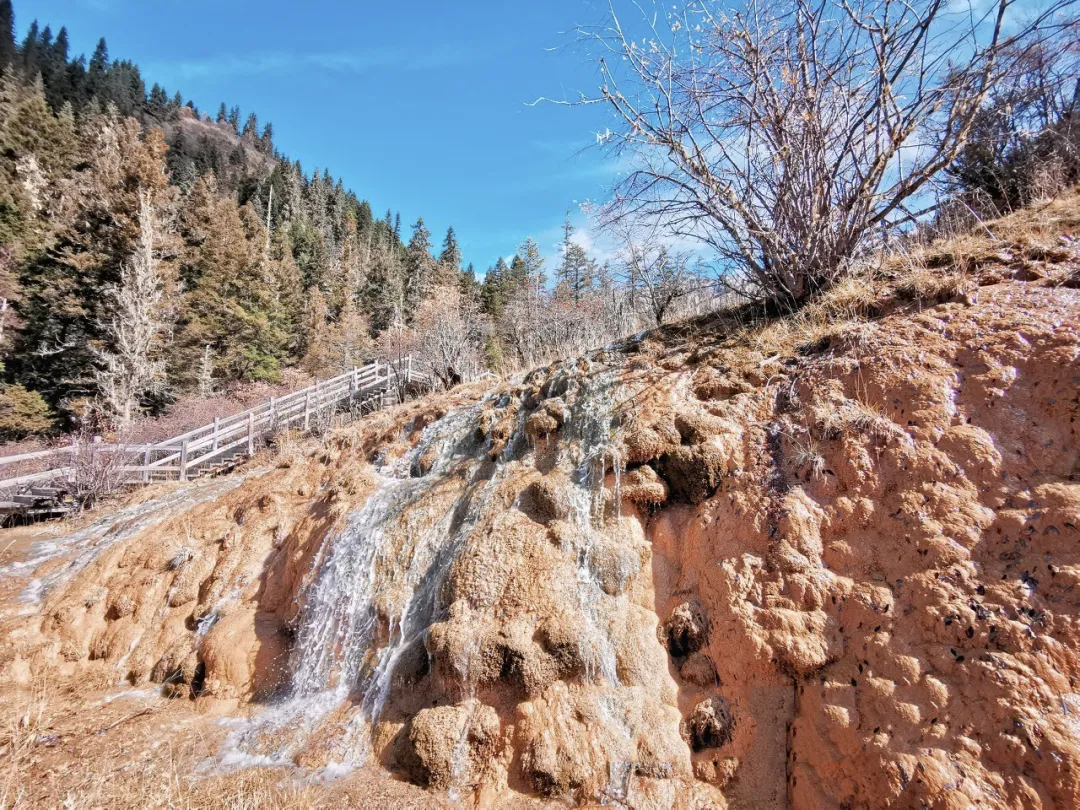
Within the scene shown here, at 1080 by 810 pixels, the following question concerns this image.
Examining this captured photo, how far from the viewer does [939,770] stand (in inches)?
82.8

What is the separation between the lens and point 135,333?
54.8 ft

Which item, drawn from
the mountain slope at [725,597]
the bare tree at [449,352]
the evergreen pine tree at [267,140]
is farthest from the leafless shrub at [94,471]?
the evergreen pine tree at [267,140]

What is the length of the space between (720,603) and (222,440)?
15178 millimetres

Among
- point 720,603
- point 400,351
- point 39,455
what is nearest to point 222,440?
point 39,455

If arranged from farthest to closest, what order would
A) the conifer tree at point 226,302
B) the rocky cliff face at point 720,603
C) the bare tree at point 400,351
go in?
the conifer tree at point 226,302, the bare tree at point 400,351, the rocky cliff face at point 720,603

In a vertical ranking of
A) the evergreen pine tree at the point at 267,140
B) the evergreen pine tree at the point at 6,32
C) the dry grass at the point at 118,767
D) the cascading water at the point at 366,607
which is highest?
the evergreen pine tree at the point at 267,140

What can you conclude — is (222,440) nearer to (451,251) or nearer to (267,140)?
(451,251)

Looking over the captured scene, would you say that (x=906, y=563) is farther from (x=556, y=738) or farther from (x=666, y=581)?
(x=556, y=738)

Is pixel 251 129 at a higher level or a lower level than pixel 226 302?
higher

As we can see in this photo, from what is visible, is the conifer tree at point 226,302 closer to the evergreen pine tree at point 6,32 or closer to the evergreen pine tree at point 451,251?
the evergreen pine tree at point 451,251

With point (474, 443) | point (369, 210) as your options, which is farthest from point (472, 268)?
point (474, 443)

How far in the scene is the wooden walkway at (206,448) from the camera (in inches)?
402

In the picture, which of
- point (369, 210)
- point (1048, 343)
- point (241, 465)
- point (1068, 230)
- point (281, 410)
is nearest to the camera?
point (1048, 343)

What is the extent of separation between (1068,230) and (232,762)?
791 cm
